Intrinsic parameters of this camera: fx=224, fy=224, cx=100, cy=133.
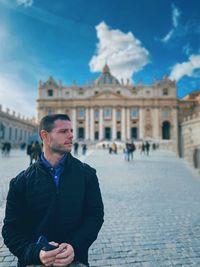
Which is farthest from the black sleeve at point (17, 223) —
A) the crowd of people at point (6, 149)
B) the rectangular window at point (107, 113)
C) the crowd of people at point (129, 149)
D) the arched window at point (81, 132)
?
the arched window at point (81, 132)

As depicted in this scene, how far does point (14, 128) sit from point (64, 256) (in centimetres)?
3994

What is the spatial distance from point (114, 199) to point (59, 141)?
16.2ft

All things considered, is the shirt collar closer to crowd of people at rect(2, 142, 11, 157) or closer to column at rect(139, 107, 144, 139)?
crowd of people at rect(2, 142, 11, 157)

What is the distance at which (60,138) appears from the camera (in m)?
1.81

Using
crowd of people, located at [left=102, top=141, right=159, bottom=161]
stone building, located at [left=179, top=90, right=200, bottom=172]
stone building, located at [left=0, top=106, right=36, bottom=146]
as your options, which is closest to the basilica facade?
stone building, located at [left=179, top=90, right=200, bottom=172]

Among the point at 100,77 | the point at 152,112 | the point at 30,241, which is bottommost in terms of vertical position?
the point at 30,241

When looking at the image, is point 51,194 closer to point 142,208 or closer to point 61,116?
point 61,116

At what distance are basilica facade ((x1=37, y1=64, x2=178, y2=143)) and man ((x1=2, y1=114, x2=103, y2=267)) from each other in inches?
2052

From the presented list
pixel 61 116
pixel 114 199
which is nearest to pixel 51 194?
pixel 61 116

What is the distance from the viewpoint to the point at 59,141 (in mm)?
1800

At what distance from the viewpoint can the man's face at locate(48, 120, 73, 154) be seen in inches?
70.8

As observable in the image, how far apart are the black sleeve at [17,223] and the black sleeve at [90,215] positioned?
36cm

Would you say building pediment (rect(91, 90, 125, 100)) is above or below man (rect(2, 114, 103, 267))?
above

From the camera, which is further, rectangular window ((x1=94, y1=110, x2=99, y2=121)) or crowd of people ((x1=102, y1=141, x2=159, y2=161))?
rectangular window ((x1=94, y1=110, x2=99, y2=121))
